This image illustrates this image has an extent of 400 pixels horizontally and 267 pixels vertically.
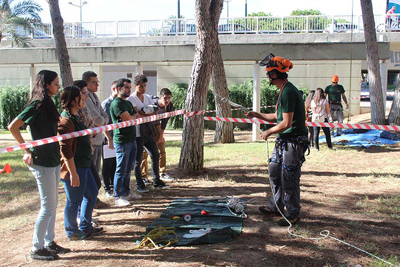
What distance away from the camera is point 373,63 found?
13258 millimetres

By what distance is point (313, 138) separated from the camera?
11.4 meters

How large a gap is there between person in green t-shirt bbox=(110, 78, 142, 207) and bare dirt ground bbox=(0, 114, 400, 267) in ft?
1.16

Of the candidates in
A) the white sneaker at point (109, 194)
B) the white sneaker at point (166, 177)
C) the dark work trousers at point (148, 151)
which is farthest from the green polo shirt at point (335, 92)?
the white sneaker at point (109, 194)

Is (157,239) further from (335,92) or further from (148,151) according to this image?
(335,92)

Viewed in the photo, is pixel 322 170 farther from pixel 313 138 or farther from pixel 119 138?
pixel 119 138

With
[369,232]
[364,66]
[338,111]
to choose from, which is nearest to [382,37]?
[364,66]

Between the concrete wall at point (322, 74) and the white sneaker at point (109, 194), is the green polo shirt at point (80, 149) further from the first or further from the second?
the concrete wall at point (322, 74)

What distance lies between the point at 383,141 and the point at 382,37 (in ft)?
34.9

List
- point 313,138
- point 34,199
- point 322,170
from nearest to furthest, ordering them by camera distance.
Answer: point 34,199 → point 322,170 → point 313,138

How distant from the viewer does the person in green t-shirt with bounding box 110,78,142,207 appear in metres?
5.57

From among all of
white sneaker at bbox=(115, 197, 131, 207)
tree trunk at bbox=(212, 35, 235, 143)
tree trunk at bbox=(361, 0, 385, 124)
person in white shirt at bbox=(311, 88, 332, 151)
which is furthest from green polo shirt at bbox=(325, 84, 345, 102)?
white sneaker at bbox=(115, 197, 131, 207)

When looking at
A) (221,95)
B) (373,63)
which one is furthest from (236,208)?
(373,63)

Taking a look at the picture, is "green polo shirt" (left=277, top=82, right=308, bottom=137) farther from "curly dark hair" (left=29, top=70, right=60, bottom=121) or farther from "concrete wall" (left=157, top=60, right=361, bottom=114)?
"concrete wall" (left=157, top=60, right=361, bottom=114)

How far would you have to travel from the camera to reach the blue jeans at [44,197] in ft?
12.3
